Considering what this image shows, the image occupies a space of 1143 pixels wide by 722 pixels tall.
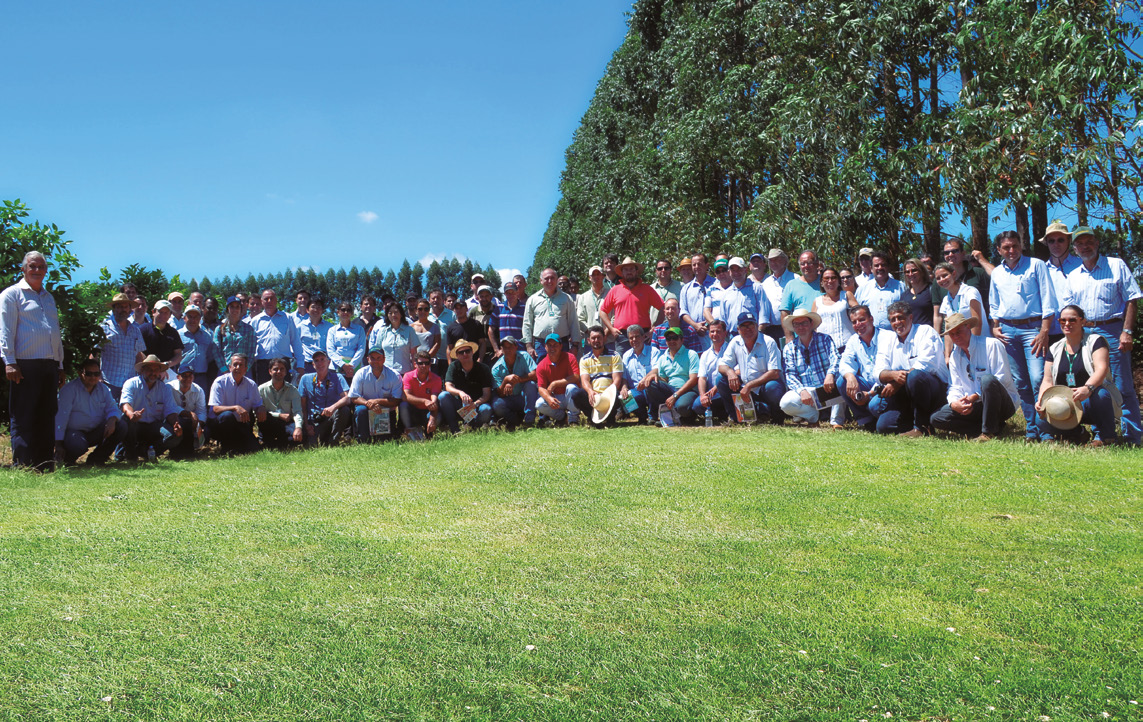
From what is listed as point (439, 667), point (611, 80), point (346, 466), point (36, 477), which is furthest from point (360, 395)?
point (611, 80)

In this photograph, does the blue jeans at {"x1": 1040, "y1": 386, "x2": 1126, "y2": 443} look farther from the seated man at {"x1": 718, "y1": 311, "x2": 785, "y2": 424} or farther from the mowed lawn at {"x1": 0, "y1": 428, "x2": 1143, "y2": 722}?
the seated man at {"x1": 718, "y1": 311, "x2": 785, "y2": 424}

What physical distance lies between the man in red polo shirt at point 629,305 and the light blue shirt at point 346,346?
3.53 meters

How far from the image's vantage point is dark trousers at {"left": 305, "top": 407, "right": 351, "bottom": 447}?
1138 cm

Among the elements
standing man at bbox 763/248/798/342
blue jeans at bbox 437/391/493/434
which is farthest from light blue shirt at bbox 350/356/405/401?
standing man at bbox 763/248/798/342

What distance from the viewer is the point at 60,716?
325cm

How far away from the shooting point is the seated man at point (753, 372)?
Result: 10.9 metres

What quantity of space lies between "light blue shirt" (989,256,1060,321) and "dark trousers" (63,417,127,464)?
988cm

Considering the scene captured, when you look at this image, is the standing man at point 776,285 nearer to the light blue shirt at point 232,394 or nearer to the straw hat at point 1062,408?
the straw hat at point 1062,408

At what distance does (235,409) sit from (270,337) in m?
1.79

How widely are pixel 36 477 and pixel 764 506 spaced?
23.6 ft

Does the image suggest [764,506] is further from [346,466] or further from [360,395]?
[360,395]

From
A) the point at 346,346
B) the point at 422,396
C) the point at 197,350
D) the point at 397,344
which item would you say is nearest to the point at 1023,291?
the point at 422,396

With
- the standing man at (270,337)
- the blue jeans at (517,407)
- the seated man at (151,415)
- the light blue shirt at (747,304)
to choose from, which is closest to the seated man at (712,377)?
the light blue shirt at (747,304)

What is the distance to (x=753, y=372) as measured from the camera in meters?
11.1
